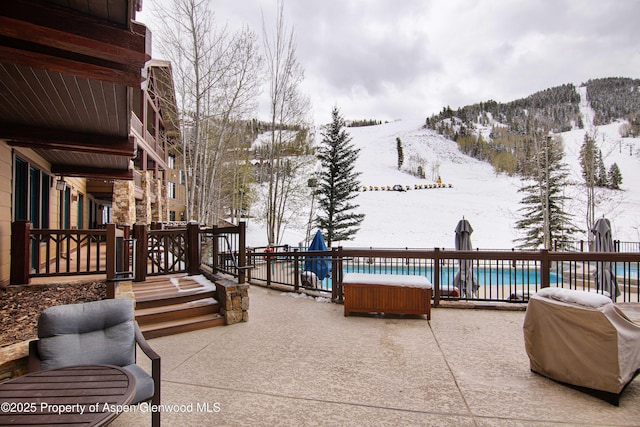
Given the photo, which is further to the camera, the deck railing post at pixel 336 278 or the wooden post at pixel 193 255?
the wooden post at pixel 193 255

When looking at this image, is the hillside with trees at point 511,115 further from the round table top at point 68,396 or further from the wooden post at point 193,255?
the round table top at point 68,396

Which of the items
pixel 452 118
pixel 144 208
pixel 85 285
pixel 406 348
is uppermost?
pixel 452 118

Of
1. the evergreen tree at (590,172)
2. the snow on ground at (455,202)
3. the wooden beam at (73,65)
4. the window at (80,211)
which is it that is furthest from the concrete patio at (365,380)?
the snow on ground at (455,202)

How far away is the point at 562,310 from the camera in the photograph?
3172 millimetres

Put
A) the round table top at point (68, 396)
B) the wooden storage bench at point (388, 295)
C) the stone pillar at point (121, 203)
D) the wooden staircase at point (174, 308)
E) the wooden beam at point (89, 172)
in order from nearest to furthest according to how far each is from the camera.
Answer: the round table top at point (68, 396) → the wooden staircase at point (174, 308) → the wooden storage bench at point (388, 295) → the wooden beam at point (89, 172) → the stone pillar at point (121, 203)

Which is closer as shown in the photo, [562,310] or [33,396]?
[33,396]

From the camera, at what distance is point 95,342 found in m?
2.68

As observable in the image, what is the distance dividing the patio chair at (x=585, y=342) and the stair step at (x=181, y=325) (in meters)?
4.63

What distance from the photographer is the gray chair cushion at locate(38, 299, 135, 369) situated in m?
2.46

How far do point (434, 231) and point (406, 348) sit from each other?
27.3 meters

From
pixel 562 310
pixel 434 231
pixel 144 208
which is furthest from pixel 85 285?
pixel 434 231

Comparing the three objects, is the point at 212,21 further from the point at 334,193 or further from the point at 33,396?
the point at 334,193

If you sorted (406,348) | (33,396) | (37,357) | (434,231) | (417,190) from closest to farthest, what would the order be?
(33,396), (37,357), (406,348), (434,231), (417,190)

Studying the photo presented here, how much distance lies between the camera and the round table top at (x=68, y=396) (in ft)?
5.49
